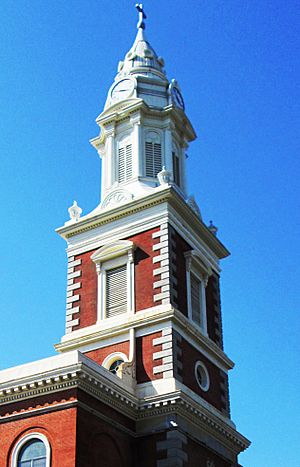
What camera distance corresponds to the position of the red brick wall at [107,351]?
30.5m

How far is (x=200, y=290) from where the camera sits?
3366 cm

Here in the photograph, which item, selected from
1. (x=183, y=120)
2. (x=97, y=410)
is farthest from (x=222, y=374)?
(x=183, y=120)

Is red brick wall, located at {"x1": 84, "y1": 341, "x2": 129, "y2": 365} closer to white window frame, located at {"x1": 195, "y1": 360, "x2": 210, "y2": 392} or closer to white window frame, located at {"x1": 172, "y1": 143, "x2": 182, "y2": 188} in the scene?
white window frame, located at {"x1": 195, "y1": 360, "x2": 210, "y2": 392}

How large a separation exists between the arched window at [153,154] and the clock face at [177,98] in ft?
7.79

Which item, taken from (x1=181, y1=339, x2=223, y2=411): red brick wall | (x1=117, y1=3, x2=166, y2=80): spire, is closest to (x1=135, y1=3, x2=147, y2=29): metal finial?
(x1=117, y1=3, x2=166, y2=80): spire

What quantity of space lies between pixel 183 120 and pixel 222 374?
11.8m

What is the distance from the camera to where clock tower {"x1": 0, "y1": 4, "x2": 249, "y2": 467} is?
2592 cm

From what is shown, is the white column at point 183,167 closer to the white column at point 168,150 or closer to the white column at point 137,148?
the white column at point 168,150

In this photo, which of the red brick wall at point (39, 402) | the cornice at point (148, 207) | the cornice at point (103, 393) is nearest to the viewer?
the red brick wall at point (39, 402)

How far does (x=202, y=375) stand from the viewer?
31.5 metres

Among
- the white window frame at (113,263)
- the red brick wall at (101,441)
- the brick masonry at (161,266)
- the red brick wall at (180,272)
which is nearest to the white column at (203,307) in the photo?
the red brick wall at (180,272)

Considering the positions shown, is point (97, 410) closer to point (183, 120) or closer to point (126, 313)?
point (126, 313)

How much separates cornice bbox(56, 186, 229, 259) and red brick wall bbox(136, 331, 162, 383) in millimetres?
5582

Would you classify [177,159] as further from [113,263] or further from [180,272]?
[180,272]
